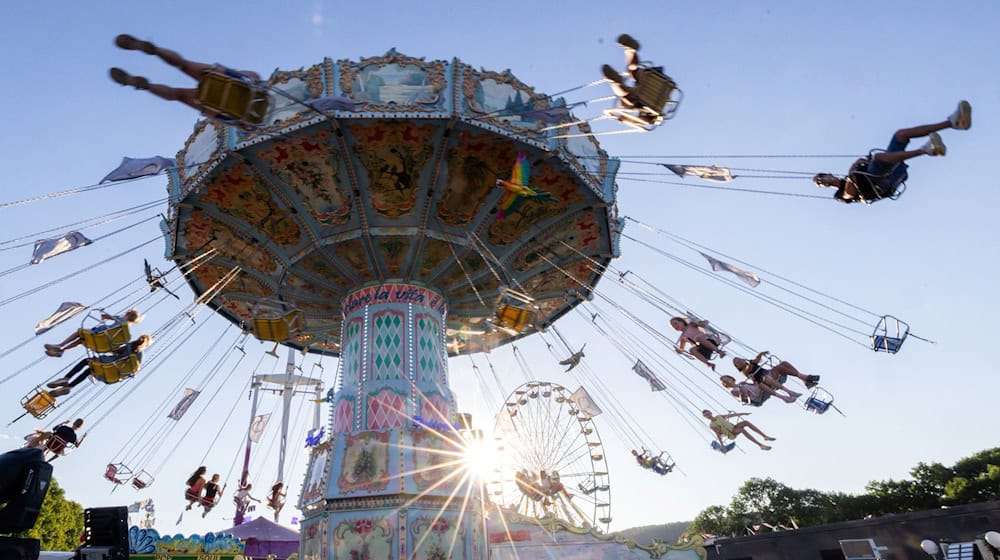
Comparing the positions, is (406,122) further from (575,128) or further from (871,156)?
(871,156)

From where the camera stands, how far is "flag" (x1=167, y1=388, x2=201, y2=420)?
1745 cm

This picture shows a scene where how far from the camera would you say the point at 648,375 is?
16172mm

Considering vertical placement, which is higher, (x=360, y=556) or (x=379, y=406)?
(x=379, y=406)

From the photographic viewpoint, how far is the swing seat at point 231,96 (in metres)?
7.04

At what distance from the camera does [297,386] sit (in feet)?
118

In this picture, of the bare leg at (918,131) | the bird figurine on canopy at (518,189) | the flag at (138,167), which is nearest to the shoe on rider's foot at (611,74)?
the bird figurine on canopy at (518,189)

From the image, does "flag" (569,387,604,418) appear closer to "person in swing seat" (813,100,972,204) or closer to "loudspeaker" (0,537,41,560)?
"person in swing seat" (813,100,972,204)

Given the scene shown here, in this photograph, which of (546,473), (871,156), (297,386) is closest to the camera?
(871,156)

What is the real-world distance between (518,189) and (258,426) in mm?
17474

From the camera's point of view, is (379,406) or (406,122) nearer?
(406,122)

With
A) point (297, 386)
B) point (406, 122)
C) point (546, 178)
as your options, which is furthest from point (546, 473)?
point (297, 386)

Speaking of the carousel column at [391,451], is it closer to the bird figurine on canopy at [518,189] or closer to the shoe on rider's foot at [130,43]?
the bird figurine on canopy at [518,189]

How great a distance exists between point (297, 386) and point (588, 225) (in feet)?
88.8

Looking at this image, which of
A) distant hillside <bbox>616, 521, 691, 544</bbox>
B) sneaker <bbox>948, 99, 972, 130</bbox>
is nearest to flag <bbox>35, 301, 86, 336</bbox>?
sneaker <bbox>948, 99, 972, 130</bbox>
